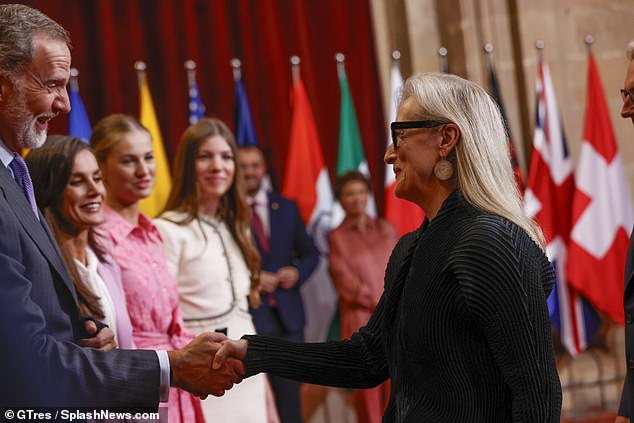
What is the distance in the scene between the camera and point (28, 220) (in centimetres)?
258

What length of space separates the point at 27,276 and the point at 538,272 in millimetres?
1336

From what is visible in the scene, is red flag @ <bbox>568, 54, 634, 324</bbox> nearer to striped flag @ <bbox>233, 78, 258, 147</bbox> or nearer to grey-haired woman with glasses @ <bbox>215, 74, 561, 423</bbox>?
striped flag @ <bbox>233, 78, 258, 147</bbox>

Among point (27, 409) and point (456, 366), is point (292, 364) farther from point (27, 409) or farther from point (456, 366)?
point (27, 409)

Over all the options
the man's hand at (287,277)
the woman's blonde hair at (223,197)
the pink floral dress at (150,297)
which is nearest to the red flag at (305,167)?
the man's hand at (287,277)

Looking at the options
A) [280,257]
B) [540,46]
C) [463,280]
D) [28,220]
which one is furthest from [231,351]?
[540,46]

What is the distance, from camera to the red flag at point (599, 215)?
7.10m

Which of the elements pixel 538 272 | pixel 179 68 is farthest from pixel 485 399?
pixel 179 68

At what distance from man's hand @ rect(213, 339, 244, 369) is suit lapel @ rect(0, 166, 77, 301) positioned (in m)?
0.52

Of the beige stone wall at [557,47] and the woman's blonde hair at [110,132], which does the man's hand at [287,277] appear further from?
the beige stone wall at [557,47]

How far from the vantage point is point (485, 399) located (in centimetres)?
238

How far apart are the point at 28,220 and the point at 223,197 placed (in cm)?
271

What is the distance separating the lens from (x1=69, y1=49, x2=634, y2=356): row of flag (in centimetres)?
711

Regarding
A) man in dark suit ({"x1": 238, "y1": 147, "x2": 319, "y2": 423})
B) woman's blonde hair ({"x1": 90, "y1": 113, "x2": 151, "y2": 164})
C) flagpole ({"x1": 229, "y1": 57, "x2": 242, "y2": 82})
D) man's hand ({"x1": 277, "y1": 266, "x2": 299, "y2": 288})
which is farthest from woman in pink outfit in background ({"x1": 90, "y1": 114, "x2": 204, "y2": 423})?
flagpole ({"x1": 229, "y1": 57, "x2": 242, "y2": 82})

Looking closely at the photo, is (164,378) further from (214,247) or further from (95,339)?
(214,247)
